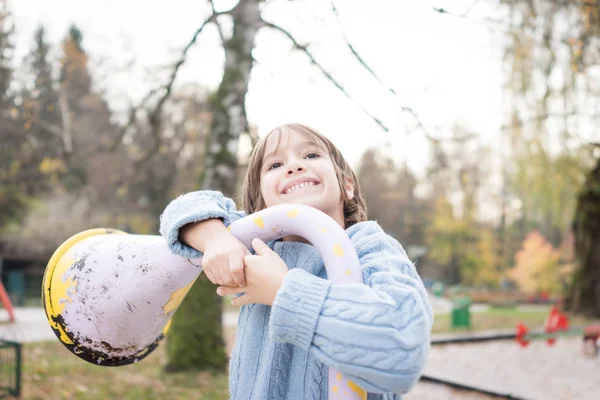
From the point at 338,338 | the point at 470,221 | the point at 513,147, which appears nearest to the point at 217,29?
the point at 338,338

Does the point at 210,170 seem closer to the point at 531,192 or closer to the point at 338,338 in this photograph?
the point at 338,338

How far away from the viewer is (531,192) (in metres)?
13.6

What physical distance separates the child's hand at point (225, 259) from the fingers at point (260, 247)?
0.08 feet

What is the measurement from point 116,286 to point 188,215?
1.15 feet

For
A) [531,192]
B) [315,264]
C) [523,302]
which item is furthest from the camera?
[523,302]

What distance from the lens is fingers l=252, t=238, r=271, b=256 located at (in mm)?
1397

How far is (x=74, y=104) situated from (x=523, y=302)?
23951 millimetres

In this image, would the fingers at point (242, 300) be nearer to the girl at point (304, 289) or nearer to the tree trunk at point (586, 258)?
Answer: the girl at point (304, 289)

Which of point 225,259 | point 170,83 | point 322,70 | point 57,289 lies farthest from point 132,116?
point 225,259

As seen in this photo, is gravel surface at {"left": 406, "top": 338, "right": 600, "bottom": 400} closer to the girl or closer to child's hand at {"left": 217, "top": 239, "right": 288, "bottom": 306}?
the girl

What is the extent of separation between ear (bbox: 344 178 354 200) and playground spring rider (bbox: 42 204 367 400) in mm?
373

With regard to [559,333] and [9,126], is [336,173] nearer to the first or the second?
[559,333]

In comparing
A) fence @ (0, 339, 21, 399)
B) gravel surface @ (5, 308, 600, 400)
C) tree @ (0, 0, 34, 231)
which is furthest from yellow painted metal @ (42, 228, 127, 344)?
tree @ (0, 0, 34, 231)

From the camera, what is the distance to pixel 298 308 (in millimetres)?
1231
